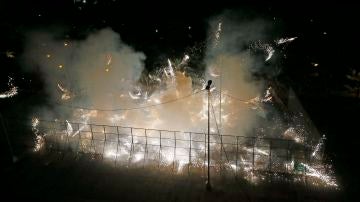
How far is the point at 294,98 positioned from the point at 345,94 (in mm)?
5608

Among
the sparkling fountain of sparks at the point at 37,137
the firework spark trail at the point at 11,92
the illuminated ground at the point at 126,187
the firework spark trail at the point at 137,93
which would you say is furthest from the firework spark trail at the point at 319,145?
the firework spark trail at the point at 11,92

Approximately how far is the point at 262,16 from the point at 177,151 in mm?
22959

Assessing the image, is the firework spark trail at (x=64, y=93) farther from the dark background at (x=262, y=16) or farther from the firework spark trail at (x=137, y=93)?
the dark background at (x=262, y=16)

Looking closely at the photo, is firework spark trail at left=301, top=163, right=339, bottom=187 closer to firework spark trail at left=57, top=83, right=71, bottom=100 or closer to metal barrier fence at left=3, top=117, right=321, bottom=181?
metal barrier fence at left=3, top=117, right=321, bottom=181

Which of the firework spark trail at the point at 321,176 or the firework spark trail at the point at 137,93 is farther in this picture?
the firework spark trail at the point at 137,93

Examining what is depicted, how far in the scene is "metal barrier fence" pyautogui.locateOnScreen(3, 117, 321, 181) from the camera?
15.2 meters

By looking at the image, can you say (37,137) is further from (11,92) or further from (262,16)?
(262,16)

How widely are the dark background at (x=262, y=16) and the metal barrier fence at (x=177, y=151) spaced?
7.07 feet

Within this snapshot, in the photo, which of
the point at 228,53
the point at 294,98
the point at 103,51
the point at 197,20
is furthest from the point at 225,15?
the point at 103,51

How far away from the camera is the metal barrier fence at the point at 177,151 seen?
15.2 metres

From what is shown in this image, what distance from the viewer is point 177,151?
16.9m

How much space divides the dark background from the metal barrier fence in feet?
7.07

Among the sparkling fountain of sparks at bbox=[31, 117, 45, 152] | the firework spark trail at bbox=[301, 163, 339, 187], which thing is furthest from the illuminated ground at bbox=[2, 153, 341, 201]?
the sparkling fountain of sparks at bbox=[31, 117, 45, 152]

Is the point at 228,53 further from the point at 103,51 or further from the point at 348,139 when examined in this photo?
the point at 348,139
